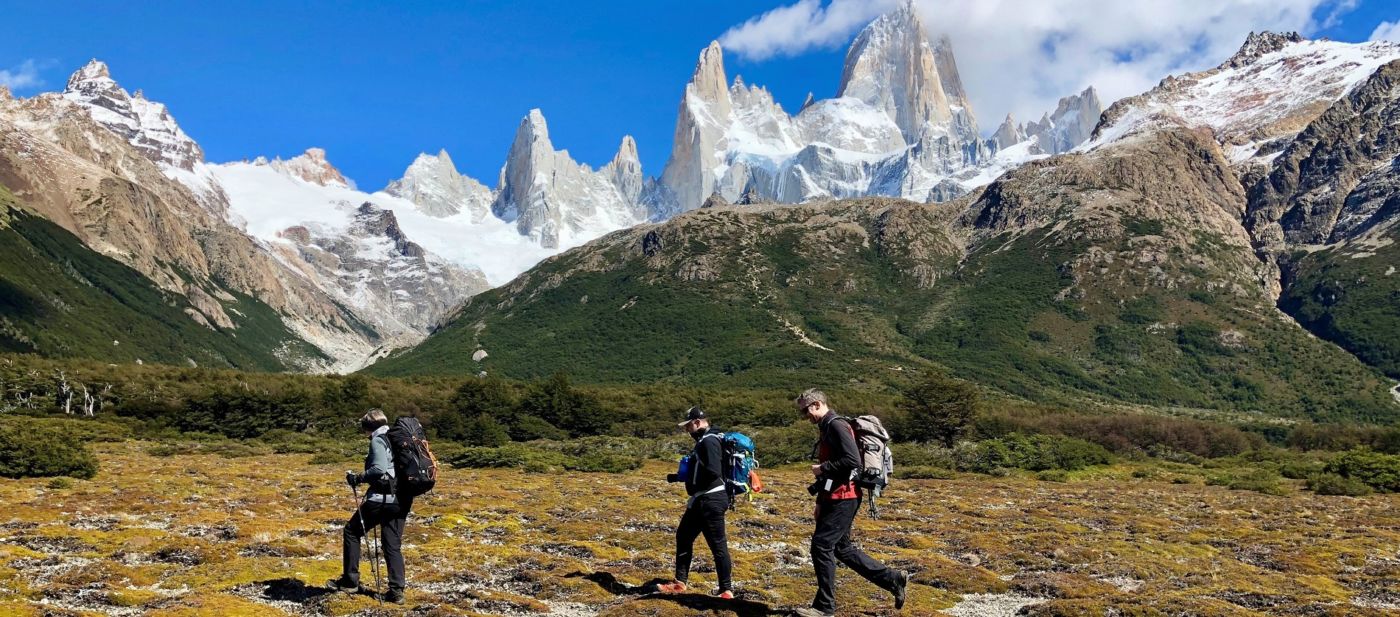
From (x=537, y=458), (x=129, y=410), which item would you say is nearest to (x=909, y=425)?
(x=537, y=458)

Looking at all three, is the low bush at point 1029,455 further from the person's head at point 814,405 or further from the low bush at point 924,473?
the person's head at point 814,405

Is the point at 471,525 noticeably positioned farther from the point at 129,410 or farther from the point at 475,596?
the point at 129,410

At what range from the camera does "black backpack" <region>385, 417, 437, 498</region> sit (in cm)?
1692

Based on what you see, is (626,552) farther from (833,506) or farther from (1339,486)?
(1339,486)

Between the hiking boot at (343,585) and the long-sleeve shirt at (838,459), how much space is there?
29.6ft

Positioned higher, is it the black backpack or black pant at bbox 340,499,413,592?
the black backpack

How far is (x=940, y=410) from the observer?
231 feet

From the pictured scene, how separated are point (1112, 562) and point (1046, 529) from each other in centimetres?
634

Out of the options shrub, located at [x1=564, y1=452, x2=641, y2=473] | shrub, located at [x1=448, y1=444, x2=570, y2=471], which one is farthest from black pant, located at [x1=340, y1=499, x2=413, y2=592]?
shrub, located at [x1=564, y1=452, x2=641, y2=473]

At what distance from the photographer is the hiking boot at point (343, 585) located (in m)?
17.4

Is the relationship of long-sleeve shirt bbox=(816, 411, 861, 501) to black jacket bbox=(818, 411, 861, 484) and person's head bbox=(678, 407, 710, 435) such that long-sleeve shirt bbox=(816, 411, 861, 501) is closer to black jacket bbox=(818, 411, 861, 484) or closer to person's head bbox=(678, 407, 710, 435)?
black jacket bbox=(818, 411, 861, 484)

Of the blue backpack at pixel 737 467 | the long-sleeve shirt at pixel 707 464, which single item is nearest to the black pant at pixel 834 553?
the blue backpack at pixel 737 467

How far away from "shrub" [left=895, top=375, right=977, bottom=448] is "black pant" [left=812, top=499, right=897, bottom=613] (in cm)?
5537

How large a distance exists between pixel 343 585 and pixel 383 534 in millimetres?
1549
